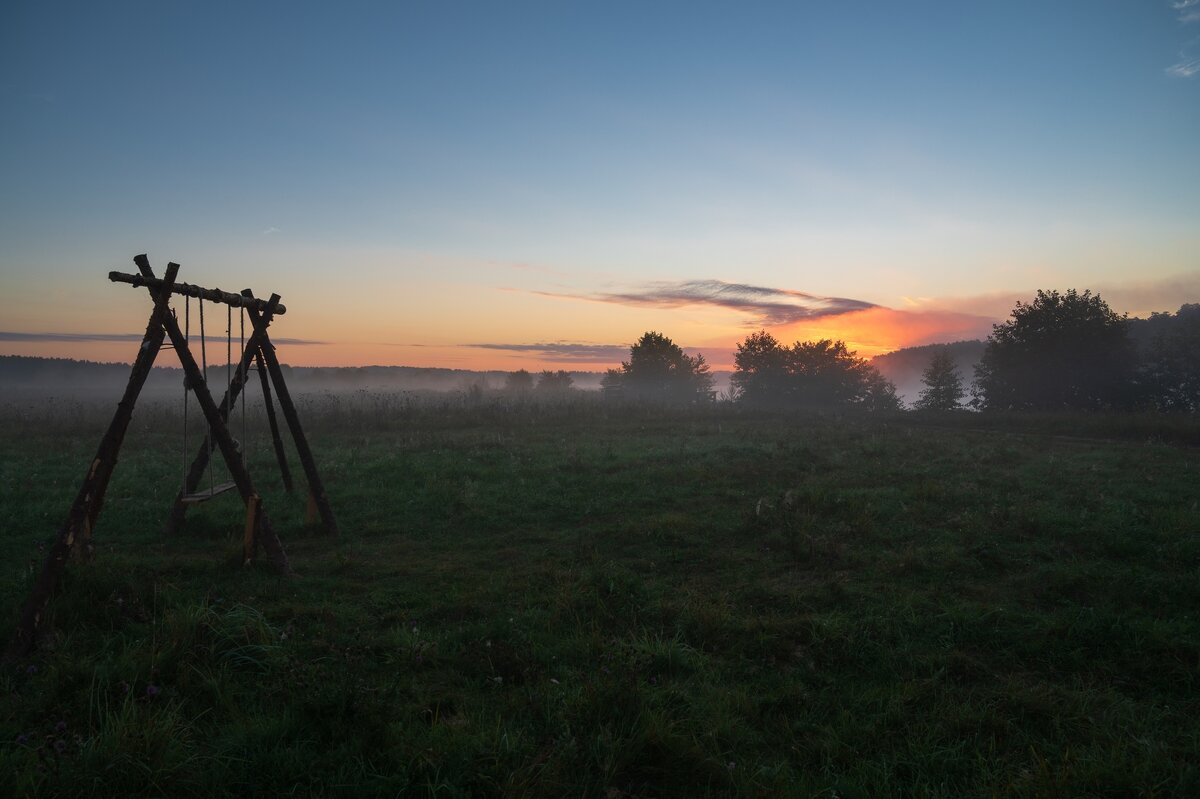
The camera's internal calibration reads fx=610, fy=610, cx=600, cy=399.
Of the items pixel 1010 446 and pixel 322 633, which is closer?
pixel 322 633

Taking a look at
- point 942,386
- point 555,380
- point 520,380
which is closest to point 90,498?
point 942,386

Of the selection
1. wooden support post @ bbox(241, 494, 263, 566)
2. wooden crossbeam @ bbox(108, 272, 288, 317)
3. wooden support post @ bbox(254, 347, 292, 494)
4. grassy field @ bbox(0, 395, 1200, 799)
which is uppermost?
wooden crossbeam @ bbox(108, 272, 288, 317)

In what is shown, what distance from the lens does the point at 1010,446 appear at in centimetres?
1922

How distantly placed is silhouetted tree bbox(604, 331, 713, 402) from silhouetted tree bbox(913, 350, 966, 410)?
20995 millimetres

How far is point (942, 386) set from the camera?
40375 millimetres

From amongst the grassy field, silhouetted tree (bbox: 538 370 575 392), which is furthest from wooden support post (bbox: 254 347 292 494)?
silhouetted tree (bbox: 538 370 575 392)

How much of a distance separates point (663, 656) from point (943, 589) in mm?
3844

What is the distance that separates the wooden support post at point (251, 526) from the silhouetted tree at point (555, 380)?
220 feet

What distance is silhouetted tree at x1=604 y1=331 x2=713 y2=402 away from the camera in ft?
191

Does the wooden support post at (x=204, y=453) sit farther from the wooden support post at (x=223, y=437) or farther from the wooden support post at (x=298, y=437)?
the wooden support post at (x=223, y=437)

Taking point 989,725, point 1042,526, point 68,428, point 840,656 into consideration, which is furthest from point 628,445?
point 68,428

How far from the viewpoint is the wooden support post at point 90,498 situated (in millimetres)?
5309

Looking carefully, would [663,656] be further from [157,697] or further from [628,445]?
[628,445]

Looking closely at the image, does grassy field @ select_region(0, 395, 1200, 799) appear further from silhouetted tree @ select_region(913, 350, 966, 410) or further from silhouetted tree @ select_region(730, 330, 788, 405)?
silhouetted tree @ select_region(730, 330, 788, 405)
